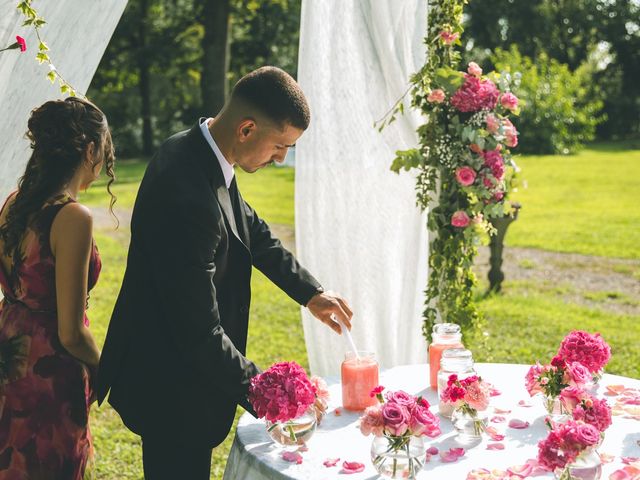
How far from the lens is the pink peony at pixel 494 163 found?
392 cm

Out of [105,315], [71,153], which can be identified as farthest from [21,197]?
[105,315]

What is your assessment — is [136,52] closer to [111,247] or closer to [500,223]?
[111,247]

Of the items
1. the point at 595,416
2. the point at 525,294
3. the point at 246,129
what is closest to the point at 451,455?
the point at 595,416

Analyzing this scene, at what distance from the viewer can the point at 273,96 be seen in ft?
7.91

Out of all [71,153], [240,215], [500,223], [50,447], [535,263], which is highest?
[71,153]

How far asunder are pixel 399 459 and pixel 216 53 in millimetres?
18196

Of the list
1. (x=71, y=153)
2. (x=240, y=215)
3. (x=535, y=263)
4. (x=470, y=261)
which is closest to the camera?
(x=71, y=153)

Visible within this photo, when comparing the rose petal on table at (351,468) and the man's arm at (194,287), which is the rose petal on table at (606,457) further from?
the man's arm at (194,287)

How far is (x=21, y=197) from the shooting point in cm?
253

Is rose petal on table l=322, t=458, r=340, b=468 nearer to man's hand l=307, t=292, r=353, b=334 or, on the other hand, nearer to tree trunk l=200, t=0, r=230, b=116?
man's hand l=307, t=292, r=353, b=334

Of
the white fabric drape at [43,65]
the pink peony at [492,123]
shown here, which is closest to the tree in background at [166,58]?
the pink peony at [492,123]

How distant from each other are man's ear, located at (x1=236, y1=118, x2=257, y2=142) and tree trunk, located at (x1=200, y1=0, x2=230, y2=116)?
16827 mm

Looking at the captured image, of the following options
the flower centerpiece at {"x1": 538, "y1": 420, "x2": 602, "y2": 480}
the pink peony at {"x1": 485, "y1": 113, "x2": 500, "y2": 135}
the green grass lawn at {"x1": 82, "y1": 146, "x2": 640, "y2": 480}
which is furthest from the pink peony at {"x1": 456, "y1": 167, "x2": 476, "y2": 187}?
the flower centerpiece at {"x1": 538, "y1": 420, "x2": 602, "y2": 480}

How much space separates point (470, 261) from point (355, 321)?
0.74m
